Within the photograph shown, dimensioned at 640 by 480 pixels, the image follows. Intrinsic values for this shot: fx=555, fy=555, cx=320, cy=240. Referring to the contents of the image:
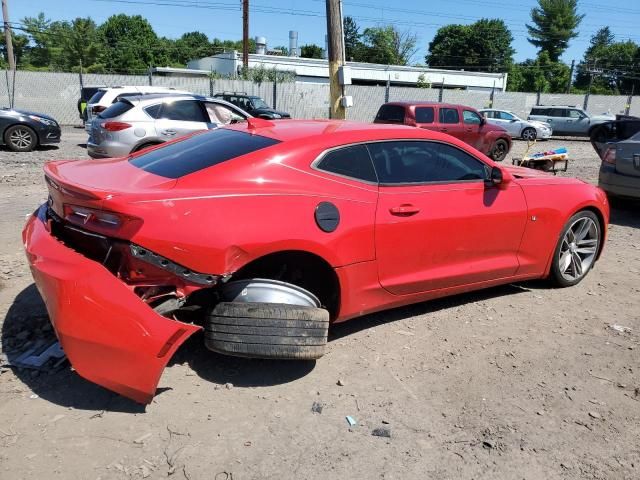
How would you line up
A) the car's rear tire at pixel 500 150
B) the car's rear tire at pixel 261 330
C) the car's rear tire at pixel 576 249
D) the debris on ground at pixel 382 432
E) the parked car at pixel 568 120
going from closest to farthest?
the debris on ground at pixel 382 432 < the car's rear tire at pixel 261 330 < the car's rear tire at pixel 576 249 < the car's rear tire at pixel 500 150 < the parked car at pixel 568 120

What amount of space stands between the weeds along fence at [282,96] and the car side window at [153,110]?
8834mm

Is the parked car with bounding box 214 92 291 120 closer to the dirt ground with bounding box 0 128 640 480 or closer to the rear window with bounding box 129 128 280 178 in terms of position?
the rear window with bounding box 129 128 280 178

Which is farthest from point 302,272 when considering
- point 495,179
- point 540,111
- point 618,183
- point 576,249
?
point 540,111

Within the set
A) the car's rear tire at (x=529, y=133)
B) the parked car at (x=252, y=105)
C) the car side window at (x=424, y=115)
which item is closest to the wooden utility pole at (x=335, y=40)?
the car side window at (x=424, y=115)

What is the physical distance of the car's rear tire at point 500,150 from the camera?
1639 centimetres

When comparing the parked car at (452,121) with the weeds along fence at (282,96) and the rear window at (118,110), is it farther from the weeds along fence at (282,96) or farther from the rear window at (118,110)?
the rear window at (118,110)

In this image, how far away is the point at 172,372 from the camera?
340cm

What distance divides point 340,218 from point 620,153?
606cm

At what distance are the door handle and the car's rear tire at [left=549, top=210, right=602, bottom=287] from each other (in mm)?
1734

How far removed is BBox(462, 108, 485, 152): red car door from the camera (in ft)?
50.9

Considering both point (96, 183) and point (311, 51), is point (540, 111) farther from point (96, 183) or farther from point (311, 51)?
point (311, 51)

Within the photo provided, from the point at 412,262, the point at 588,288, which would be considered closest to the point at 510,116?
Answer: the point at 588,288

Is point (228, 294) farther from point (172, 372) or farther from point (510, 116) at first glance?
point (510, 116)

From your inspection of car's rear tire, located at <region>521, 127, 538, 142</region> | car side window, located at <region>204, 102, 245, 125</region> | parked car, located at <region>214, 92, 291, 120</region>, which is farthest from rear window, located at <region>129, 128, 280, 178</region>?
car's rear tire, located at <region>521, 127, 538, 142</region>
